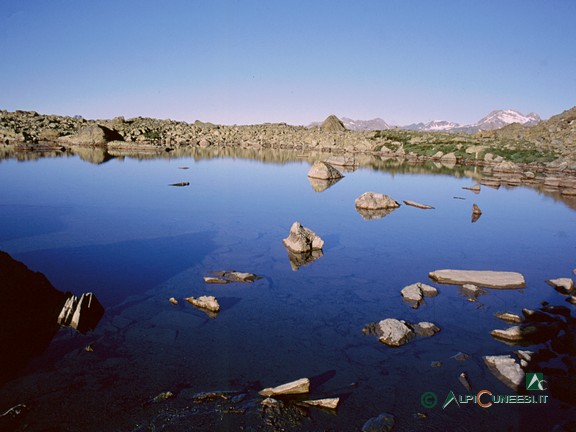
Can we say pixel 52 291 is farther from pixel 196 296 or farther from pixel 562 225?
pixel 562 225

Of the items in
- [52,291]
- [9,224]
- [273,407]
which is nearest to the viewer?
[273,407]

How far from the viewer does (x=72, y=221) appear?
49.2 ft

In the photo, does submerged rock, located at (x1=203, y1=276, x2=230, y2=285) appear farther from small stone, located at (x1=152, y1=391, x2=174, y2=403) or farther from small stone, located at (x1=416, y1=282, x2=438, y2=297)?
small stone, located at (x1=416, y1=282, x2=438, y2=297)

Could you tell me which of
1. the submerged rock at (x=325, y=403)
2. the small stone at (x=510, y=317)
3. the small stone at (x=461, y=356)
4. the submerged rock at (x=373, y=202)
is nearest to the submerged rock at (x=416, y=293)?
the small stone at (x=510, y=317)

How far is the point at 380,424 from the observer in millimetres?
5164

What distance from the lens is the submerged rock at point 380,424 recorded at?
5074 mm

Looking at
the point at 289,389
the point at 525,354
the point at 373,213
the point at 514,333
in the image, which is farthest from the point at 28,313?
the point at 373,213

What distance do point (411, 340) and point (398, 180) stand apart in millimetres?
26161

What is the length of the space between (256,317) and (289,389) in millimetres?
2504

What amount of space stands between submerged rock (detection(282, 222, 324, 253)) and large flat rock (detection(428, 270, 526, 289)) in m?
3.70

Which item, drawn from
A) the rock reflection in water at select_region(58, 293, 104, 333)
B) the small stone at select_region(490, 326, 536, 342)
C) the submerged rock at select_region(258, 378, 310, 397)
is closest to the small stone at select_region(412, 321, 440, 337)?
the small stone at select_region(490, 326, 536, 342)

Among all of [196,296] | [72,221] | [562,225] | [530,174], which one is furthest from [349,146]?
[196,296]

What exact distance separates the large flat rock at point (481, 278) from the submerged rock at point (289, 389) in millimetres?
6088

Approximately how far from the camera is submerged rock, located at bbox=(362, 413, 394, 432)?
507 centimetres
